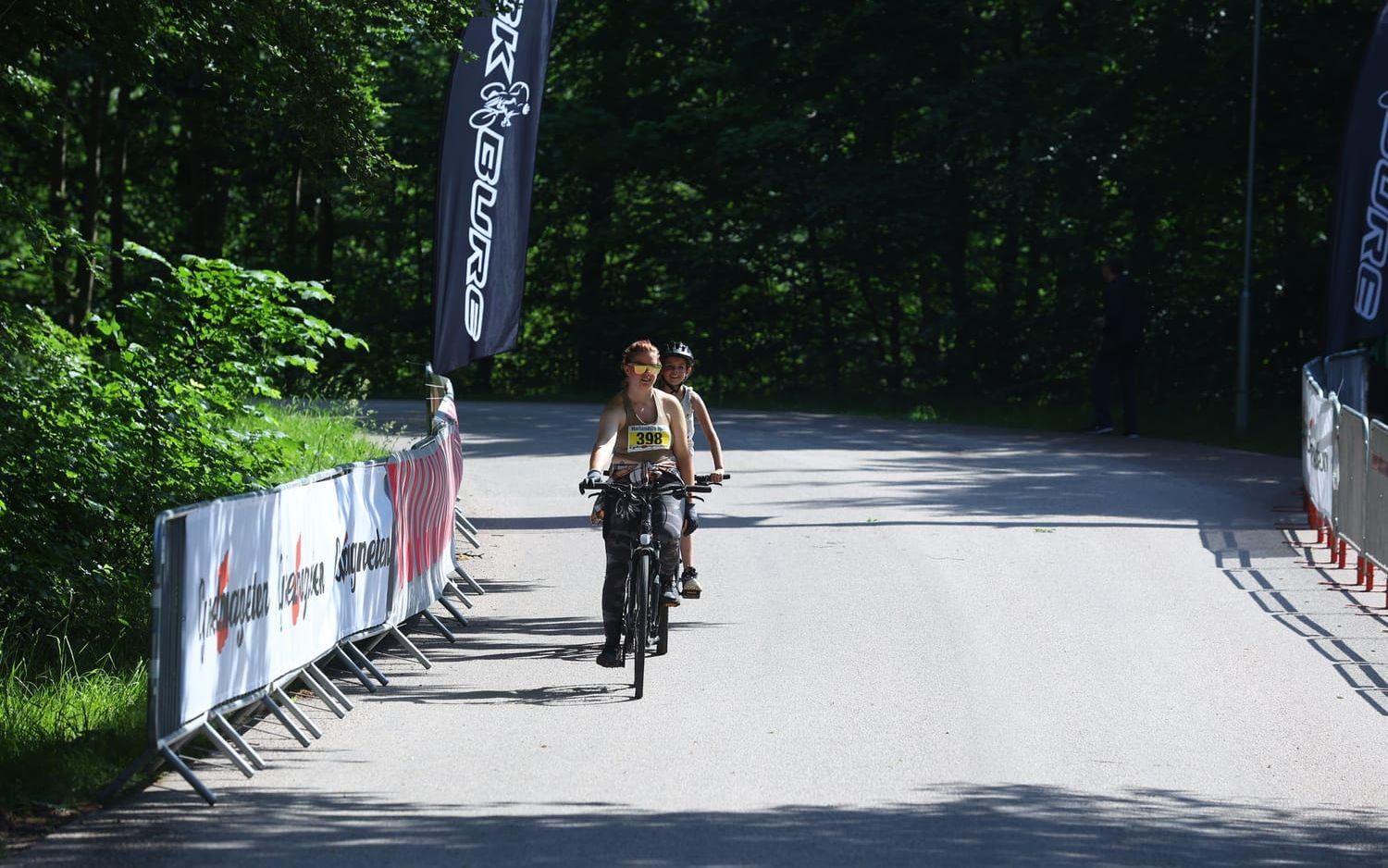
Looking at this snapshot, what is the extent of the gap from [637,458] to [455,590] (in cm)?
247

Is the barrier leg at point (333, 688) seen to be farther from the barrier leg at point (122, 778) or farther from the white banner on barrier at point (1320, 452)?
the white banner on barrier at point (1320, 452)

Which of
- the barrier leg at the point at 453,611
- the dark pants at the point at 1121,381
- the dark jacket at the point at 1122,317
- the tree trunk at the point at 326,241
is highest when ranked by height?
the tree trunk at the point at 326,241

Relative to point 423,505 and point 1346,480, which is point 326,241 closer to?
point 1346,480

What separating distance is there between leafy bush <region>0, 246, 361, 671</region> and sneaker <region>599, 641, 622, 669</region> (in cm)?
329

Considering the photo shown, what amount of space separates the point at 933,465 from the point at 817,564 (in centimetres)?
757

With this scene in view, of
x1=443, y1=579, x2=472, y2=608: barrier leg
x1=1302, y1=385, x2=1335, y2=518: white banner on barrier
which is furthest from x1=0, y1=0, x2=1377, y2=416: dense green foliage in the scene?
x1=1302, y1=385, x2=1335, y2=518: white banner on barrier

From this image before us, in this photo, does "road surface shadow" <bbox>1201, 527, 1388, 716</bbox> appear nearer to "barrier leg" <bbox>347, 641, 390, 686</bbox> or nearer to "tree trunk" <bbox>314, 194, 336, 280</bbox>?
"barrier leg" <bbox>347, 641, 390, 686</bbox>

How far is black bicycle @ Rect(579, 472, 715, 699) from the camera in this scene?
9211 mm

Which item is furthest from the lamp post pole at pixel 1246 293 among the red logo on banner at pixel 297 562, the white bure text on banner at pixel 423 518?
the red logo on banner at pixel 297 562

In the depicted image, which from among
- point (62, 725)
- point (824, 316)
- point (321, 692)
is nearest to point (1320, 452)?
point (321, 692)

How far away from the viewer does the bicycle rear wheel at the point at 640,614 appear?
8922mm

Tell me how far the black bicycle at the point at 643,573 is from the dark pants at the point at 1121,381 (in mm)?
15341

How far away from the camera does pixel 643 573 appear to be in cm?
931

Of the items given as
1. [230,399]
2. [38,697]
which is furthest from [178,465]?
[38,697]
